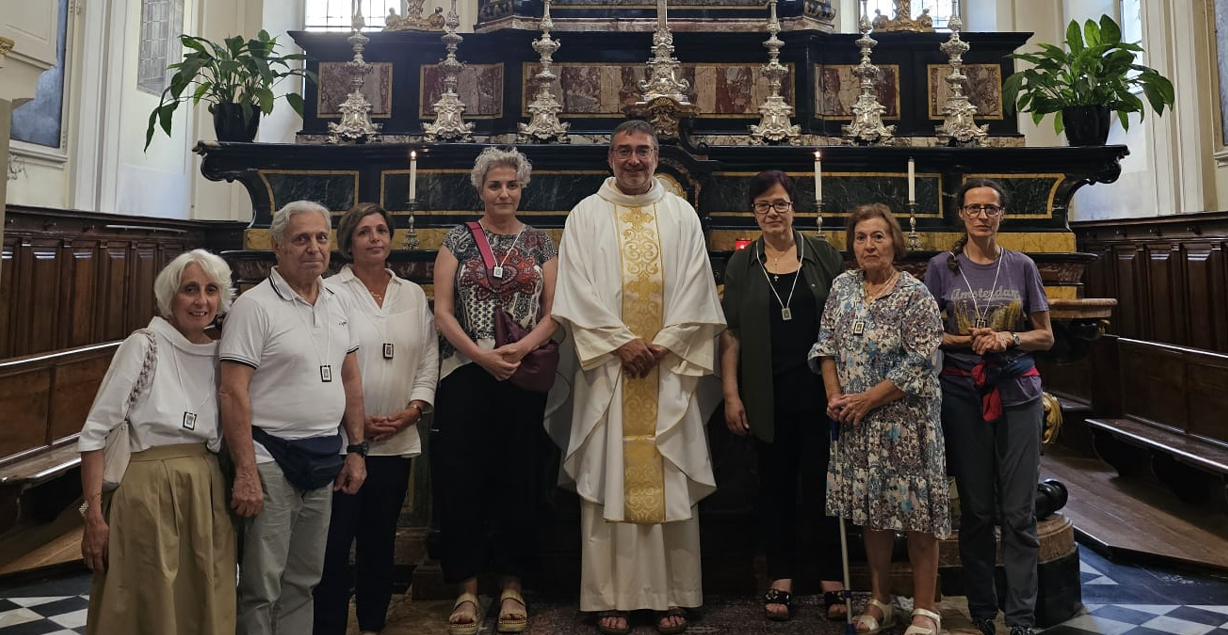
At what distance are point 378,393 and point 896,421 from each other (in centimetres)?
176

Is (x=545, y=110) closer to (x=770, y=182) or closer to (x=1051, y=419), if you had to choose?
(x=770, y=182)

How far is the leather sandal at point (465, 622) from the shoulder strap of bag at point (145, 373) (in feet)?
4.33

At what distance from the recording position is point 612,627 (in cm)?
273

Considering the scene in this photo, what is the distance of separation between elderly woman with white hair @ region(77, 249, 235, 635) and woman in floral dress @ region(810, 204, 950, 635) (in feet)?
6.35

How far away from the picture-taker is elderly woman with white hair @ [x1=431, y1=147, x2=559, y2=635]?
107 inches

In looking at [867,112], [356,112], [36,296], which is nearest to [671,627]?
[867,112]

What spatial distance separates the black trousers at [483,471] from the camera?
8.94 feet

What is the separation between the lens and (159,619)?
205 centimetres

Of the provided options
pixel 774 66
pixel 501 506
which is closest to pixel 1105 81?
pixel 774 66

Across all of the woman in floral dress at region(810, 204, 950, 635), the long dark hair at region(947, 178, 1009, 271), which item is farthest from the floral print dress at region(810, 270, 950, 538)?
the long dark hair at region(947, 178, 1009, 271)

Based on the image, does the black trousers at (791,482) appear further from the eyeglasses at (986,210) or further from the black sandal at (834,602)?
the eyeglasses at (986,210)

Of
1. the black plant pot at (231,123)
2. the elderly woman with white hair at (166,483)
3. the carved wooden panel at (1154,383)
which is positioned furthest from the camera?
the carved wooden panel at (1154,383)

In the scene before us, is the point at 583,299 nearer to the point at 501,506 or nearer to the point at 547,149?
the point at 501,506

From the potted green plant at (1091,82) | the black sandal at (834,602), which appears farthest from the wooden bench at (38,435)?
the potted green plant at (1091,82)
